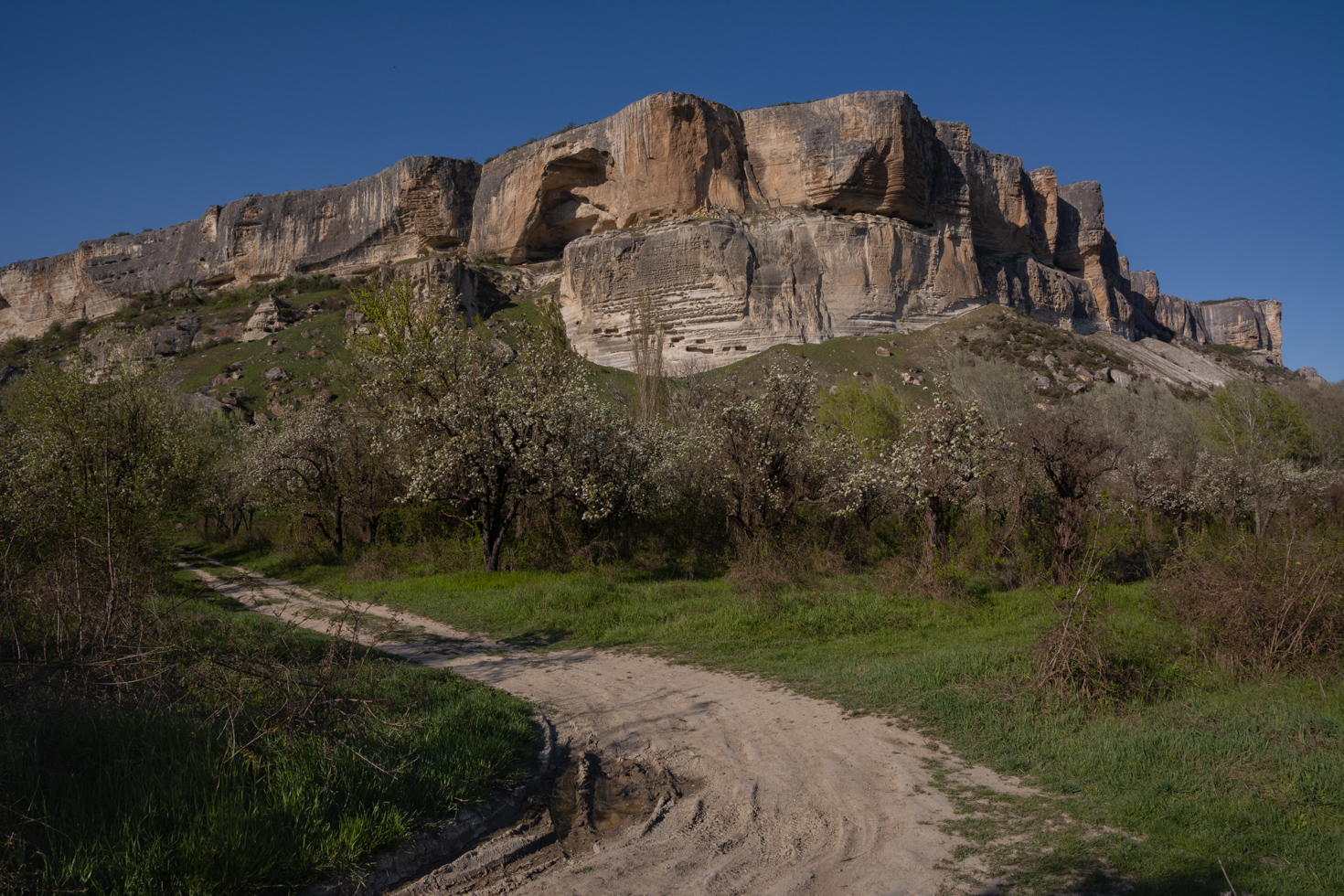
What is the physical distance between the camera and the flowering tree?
14328 mm

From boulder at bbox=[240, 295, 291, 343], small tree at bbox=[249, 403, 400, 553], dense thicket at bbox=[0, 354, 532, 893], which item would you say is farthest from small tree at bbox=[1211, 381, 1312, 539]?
boulder at bbox=[240, 295, 291, 343]

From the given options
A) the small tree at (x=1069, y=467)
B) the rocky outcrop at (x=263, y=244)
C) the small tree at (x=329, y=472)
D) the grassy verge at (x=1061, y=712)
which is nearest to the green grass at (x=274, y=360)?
the rocky outcrop at (x=263, y=244)

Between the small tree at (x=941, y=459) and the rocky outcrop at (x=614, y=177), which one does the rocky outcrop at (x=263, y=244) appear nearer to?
the rocky outcrop at (x=614, y=177)

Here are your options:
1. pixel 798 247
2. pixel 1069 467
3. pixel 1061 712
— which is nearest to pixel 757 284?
pixel 798 247

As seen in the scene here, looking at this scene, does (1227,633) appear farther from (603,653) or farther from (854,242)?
(854,242)

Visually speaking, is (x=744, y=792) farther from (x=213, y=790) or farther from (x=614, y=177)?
(x=614, y=177)

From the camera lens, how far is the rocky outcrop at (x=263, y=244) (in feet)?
230

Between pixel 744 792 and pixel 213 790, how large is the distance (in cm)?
306

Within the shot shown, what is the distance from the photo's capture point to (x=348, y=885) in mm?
3482

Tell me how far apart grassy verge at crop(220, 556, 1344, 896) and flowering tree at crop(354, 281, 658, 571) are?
2877 mm

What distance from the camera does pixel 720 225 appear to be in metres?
56.1

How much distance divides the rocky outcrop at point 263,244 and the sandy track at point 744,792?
69.8 metres

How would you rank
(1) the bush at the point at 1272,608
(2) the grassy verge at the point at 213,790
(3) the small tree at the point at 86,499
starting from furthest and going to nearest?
1. (1) the bush at the point at 1272,608
2. (3) the small tree at the point at 86,499
3. (2) the grassy verge at the point at 213,790

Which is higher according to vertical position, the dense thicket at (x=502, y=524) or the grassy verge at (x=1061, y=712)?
the dense thicket at (x=502, y=524)
